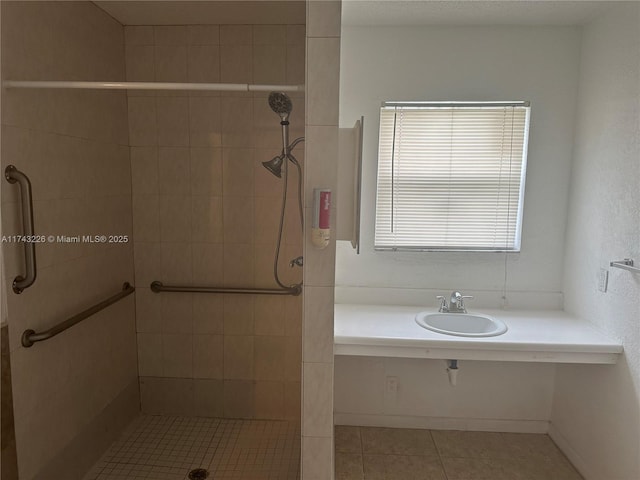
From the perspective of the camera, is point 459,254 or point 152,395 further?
point 152,395

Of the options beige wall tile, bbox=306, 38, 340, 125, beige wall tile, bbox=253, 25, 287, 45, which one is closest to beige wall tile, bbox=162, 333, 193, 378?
beige wall tile, bbox=306, 38, 340, 125

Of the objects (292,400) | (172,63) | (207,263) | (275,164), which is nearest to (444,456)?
(292,400)

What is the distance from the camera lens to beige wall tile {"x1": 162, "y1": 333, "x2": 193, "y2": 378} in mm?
2611

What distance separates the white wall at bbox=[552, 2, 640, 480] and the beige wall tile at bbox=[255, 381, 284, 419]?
165 centimetres

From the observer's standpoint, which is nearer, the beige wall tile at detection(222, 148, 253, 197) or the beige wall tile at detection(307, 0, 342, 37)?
the beige wall tile at detection(307, 0, 342, 37)

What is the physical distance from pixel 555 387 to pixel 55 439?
8.79 ft

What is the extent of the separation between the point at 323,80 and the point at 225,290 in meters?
1.41

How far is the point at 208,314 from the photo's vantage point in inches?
102

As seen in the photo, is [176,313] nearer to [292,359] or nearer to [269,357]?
[269,357]

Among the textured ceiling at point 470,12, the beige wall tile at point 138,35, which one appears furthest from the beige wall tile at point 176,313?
the textured ceiling at point 470,12

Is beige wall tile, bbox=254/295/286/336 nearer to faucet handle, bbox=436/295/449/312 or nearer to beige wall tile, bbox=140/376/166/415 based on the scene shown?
beige wall tile, bbox=140/376/166/415

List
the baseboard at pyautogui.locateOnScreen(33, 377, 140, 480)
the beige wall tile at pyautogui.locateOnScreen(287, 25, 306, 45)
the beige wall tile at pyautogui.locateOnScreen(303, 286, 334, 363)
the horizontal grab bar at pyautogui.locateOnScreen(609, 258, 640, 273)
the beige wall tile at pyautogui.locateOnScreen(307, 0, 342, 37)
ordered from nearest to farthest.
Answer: the beige wall tile at pyautogui.locateOnScreen(307, 0, 342, 37), the beige wall tile at pyautogui.locateOnScreen(303, 286, 334, 363), the horizontal grab bar at pyautogui.locateOnScreen(609, 258, 640, 273), the baseboard at pyautogui.locateOnScreen(33, 377, 140, 480), the beige wall tile at pyautogui.locateOnScreen(287, 25, 306, 45)

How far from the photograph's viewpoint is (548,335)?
6.90 feet

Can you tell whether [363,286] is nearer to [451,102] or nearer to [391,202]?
[391,202]
